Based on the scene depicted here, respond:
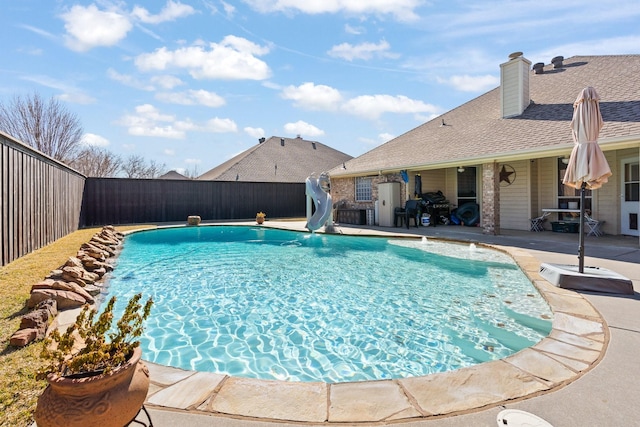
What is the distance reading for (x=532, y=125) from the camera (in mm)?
10367

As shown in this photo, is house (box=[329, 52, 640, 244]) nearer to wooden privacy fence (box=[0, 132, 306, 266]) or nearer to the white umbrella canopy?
the white umbrella canopy

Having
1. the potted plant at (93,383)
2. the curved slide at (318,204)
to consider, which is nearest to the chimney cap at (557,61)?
the curved slide at (318,204)

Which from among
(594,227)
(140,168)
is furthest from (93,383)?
(140,168)

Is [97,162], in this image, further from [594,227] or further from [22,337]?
[594,227]

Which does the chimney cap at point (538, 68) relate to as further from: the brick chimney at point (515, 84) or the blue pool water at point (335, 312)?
the blue pool water at point (335, 312)

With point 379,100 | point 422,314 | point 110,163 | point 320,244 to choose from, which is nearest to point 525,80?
point 379,100

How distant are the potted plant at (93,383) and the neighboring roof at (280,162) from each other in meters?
22.1

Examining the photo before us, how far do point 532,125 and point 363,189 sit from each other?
711 cm

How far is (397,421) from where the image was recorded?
1965 mm

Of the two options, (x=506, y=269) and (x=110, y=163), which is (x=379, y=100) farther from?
(x=110, y=163)

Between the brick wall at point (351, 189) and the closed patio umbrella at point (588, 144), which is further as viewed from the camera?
the brick wall at point (351, 189)

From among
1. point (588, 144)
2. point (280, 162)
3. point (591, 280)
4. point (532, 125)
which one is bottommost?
point (591, 280)

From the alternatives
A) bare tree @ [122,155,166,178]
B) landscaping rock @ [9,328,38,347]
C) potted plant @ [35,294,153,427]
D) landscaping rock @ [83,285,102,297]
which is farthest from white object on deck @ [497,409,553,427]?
bare tree @ [122,155,166,178]

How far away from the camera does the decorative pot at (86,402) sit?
4.91ft
